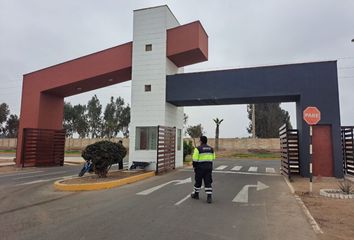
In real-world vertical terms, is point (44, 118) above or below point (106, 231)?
above

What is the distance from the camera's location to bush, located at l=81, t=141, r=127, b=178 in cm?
1264

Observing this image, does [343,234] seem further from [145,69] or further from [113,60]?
[113,60]

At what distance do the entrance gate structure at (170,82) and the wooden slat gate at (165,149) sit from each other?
0.88 m

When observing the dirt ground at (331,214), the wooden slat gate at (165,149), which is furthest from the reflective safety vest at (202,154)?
the wooden slat gate at (165,149)

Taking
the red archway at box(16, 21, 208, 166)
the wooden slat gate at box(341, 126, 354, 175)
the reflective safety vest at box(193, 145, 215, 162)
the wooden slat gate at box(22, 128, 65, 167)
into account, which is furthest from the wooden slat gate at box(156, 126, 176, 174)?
the wooden slat gate at box(22, 128, 65, 167)

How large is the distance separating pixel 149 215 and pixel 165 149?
1020cm

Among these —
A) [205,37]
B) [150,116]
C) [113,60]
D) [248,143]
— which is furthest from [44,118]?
[248,143]

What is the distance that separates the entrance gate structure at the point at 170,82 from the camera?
15.4 meters

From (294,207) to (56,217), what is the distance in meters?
6.25

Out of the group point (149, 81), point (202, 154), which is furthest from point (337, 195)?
point (149, 81)

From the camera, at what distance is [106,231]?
5.68 meters

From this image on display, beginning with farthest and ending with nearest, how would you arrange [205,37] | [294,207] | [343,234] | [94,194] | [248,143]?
[248,143], [205,37], [94,194], [294,207], [343,234]

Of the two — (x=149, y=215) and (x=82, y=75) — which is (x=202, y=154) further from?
(x=82, y=75)

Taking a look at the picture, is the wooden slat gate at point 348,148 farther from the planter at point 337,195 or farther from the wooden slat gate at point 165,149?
the wooden slat gate at point 165,149
